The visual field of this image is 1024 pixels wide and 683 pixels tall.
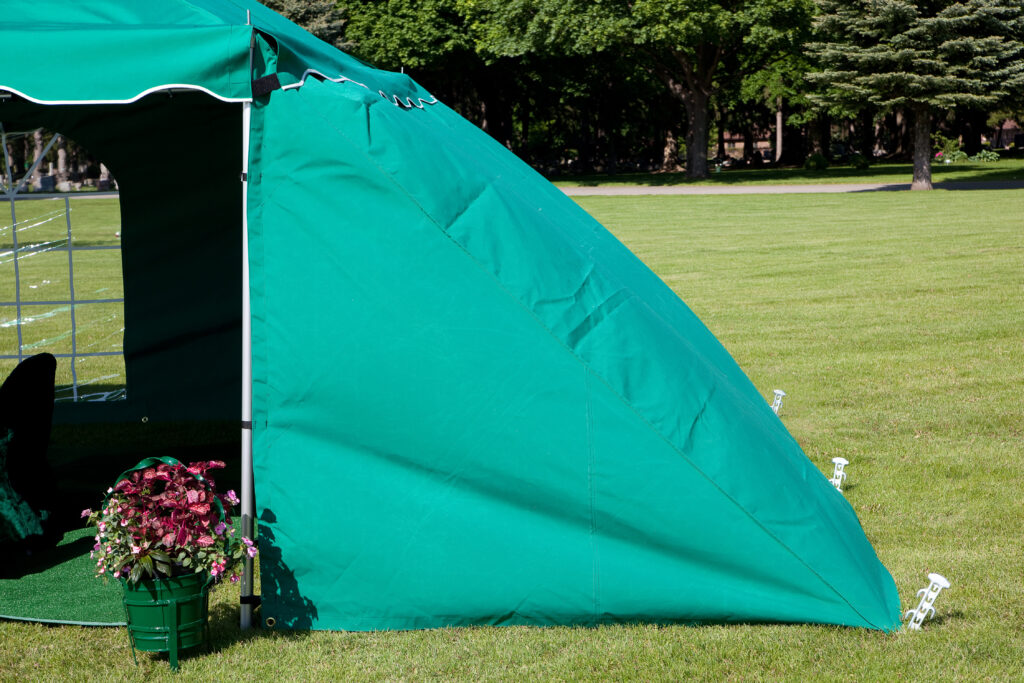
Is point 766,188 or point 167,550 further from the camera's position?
point 766,188

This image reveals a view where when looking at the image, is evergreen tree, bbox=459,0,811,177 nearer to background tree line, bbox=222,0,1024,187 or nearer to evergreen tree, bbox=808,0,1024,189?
background tree line, bbox=222,0,1024,187

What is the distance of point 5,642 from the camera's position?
167 inches

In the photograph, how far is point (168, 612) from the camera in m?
3.85

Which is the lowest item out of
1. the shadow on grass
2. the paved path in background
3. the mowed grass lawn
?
the shadow on grass

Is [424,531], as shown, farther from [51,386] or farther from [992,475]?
[992,475]

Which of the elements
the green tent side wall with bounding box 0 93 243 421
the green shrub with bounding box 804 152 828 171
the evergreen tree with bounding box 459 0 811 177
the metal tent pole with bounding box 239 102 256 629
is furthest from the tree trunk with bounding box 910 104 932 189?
the metal tent pole with bounding box 239 102 256 629

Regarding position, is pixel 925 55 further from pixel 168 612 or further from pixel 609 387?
pixel 168 612

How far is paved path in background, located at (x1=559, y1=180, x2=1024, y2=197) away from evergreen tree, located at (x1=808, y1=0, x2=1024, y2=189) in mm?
1543

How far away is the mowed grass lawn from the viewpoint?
13.1 ft

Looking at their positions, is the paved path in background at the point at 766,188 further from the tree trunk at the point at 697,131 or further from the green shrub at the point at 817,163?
the green shrub at the point at 817,163

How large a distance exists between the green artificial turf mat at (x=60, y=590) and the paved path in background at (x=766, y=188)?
28403mm

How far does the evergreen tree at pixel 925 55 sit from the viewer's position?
1159 inches

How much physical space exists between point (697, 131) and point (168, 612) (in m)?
37.8

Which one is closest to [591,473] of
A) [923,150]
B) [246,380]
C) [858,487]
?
[246,380]
